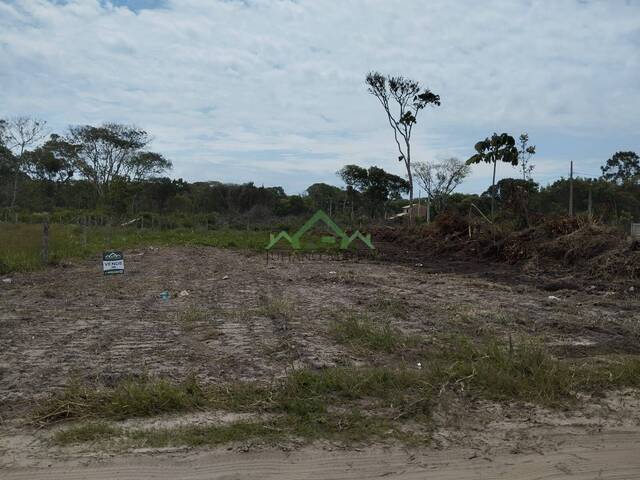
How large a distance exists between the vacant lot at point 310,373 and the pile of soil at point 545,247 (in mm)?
3282

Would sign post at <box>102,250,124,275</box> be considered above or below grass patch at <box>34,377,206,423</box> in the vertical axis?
above

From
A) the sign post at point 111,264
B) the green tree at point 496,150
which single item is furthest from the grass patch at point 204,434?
the green tree at point 496,150

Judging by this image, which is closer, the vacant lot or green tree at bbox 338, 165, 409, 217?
the vacant lot

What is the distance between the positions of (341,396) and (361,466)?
103 centimetres

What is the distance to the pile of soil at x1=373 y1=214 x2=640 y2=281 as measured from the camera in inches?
454

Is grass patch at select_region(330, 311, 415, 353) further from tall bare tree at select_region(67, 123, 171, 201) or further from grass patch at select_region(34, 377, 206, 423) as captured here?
tall bare tree at select_region(67, 123, 171, 201)

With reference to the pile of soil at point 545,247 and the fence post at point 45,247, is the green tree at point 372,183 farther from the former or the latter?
the fence post at point 45,247

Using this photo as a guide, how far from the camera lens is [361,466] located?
311 cm

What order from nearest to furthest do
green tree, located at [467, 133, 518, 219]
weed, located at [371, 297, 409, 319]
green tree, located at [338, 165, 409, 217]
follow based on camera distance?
weed, located at [371, 297, 409, 319]
green tree, located at [467, 133, 518, 219]
green tree, located at [338, 165, 409, 217]

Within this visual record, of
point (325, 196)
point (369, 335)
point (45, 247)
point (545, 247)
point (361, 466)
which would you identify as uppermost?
point (325, 196)

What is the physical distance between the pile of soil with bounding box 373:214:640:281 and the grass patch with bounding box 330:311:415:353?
6.81 meters

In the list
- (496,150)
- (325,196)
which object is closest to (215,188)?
(325,196)

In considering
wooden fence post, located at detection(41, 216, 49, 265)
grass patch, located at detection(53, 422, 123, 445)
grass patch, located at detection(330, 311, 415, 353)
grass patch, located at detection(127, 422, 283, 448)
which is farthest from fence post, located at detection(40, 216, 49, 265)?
grass patch, located at detection(127, 422, 283, 448)

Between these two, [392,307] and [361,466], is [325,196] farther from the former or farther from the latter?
[361,466]
